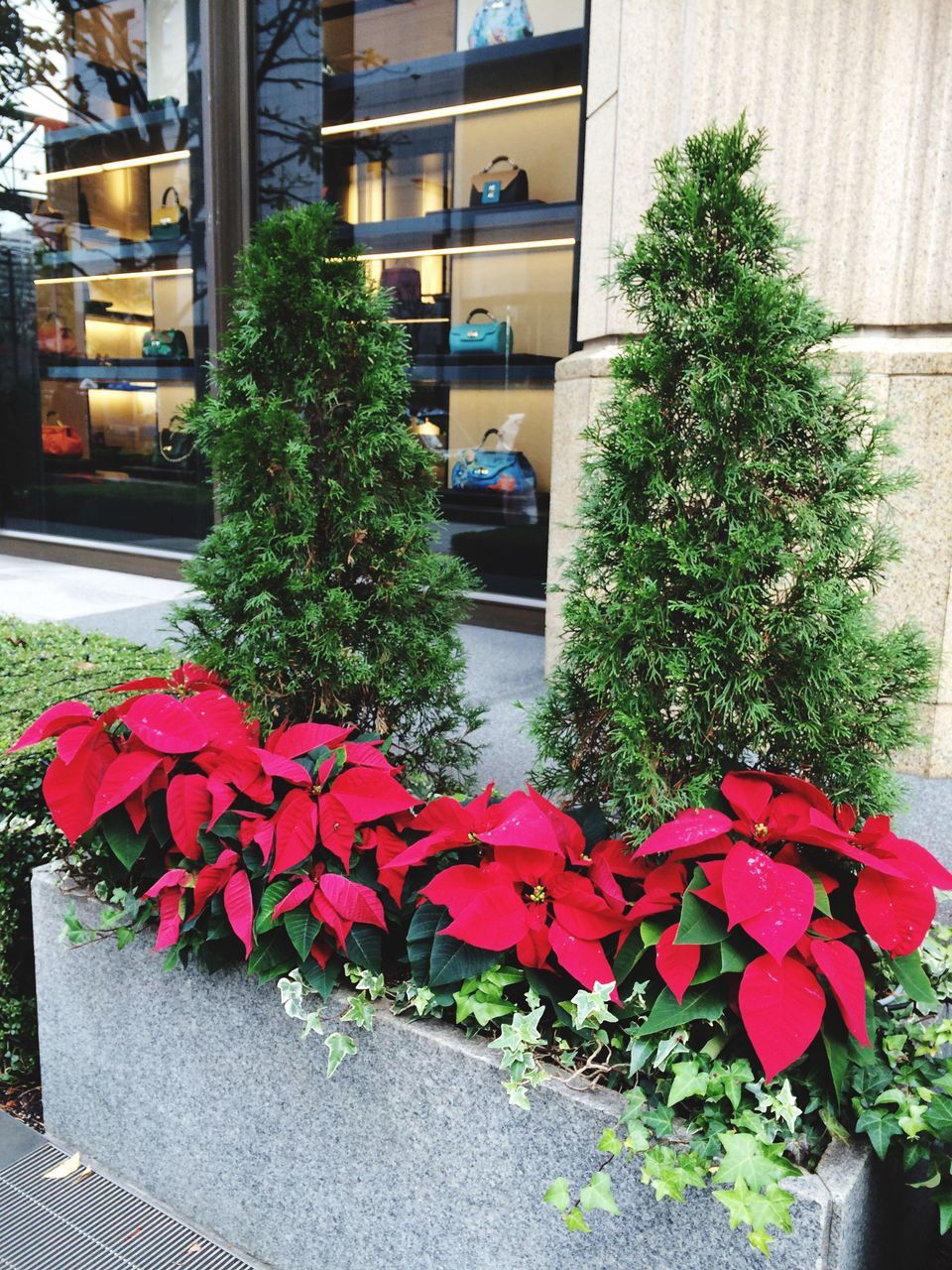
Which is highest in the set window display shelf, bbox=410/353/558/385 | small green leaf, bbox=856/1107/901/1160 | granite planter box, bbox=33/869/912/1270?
window display shelf, bbox=410/353/558/385

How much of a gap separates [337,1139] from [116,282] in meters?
9.04

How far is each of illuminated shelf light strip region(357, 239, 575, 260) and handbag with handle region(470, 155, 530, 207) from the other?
0.88 feet

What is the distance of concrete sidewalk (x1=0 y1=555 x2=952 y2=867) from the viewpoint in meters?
3.51

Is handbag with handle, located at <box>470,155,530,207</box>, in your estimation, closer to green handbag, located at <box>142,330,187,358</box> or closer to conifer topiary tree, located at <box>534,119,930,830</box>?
green handbag, located at <box>142,330,187,358</box>

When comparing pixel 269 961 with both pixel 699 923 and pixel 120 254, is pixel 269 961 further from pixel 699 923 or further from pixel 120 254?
pixel 120 254

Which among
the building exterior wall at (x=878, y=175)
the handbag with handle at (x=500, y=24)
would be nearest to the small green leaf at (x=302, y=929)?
the building exterior wall at (x=878, y=175)

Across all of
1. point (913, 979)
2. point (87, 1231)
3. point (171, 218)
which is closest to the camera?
point (913, 979)

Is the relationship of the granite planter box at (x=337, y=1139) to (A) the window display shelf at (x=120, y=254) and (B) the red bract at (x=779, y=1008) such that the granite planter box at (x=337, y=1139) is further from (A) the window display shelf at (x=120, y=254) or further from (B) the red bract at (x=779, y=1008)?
(A) the window display shelf at (x=120, y=254)

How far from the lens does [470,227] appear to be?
709cm

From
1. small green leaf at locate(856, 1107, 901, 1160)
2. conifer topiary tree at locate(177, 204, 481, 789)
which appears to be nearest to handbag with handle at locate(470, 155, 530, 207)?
conifer topiary tree at locate(177, 204, 481, 789)

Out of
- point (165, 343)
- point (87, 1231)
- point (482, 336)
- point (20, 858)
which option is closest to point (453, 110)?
point (482, 336)

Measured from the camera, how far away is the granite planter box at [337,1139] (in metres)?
1.64

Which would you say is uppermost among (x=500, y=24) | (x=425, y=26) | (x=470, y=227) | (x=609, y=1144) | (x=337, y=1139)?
(x=425, y=26)

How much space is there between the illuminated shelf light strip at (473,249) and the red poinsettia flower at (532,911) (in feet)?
17.8
